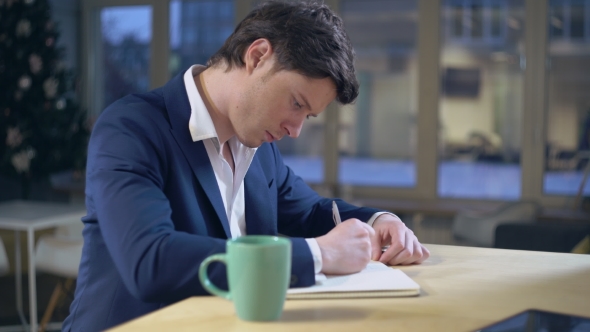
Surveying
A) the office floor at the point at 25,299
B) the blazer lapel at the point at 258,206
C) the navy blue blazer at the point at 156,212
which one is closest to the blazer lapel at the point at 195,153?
the navy blue blazer at the point at 156,212

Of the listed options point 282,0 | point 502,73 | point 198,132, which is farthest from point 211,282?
point 502,73

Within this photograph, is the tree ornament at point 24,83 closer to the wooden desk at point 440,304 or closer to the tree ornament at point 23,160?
the tree ornament at point 23,160

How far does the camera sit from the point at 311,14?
138cm

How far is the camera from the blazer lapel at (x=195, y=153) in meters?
1.44

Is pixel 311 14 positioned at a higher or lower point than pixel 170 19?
lower

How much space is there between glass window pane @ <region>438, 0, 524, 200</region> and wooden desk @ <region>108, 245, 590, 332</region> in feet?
12.3

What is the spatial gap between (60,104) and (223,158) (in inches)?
180

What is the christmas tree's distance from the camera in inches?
218

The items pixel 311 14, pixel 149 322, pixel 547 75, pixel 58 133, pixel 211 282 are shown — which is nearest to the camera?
pixel 149 322

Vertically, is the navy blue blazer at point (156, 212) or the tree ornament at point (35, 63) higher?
the tree ornament at point (35, 63)

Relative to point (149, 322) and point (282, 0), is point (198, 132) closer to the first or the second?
point (282, 0)

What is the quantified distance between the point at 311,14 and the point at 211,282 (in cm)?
58

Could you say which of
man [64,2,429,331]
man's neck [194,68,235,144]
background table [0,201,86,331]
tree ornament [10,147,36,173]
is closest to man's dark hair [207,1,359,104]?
man [64,2,429,331]

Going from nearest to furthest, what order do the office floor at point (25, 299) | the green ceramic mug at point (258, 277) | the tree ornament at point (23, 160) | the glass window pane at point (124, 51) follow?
the green ceramic mug at point (258, 277), the office floor at point (25, 299), the tree ornament at point (23, 160), the glass window pane at point (124, 51)
